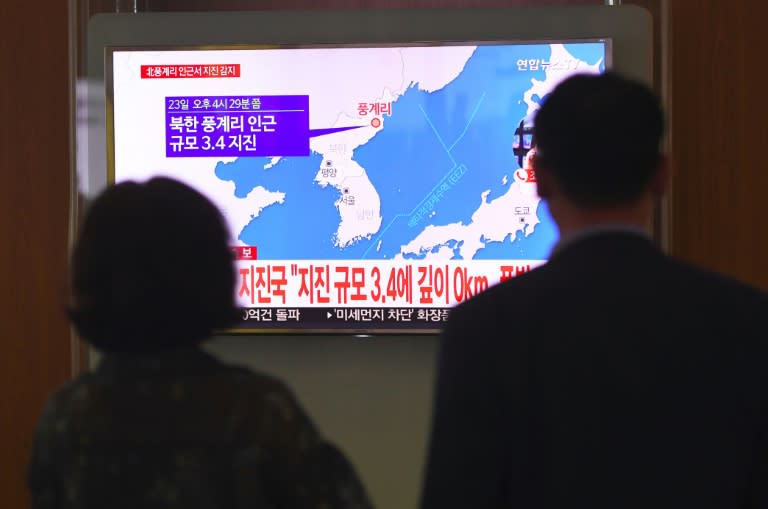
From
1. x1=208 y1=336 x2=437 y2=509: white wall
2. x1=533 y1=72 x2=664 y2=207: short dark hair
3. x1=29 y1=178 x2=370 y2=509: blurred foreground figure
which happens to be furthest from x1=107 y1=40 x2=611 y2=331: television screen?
x1=29 y1=178 x2=370 y2=509: blurred foreground figure

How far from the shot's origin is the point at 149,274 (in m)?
1.21

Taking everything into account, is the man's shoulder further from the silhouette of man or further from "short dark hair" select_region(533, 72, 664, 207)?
"short dark hair" select_region(533, 72, 664, 207)

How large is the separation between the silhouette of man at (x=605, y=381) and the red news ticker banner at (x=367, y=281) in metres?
1.88

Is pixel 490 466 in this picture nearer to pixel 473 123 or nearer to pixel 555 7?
pixel 473 123

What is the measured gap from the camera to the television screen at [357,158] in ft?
10.3

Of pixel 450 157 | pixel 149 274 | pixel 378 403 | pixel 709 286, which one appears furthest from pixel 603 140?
pixel 378 403

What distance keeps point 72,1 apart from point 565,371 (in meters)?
2.90

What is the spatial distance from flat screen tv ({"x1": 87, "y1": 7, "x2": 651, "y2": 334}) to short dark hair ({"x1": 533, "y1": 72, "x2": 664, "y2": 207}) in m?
1.84

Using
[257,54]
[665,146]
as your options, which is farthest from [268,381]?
[665,146]

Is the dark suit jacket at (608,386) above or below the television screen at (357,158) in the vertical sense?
below

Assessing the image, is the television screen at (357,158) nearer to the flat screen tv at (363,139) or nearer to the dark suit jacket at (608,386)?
the flat screen tv at (363,139)

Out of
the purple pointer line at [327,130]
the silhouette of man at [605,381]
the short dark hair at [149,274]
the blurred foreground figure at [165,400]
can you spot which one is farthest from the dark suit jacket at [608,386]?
the purple pointer line at [327,130]

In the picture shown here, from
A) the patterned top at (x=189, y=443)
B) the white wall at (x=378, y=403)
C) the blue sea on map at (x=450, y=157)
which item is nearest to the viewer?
the patterned top at (x=189, y=443)

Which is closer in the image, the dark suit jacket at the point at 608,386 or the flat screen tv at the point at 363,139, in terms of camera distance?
the dark suit jacket at the point at 608,386
